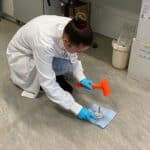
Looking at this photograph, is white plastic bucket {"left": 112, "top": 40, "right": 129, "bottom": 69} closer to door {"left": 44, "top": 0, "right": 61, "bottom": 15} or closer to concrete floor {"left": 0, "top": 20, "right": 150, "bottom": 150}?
concrete floor {"left": 0, "top": 20, "right": 150, "bottom": 150}

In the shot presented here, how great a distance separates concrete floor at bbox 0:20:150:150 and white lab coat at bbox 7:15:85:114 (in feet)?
0.39

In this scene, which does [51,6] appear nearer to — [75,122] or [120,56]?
[120,56]

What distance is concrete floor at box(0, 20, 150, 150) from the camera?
5.16 ft

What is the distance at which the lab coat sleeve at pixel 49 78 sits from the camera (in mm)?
1594

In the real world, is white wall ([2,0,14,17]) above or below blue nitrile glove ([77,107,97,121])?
above

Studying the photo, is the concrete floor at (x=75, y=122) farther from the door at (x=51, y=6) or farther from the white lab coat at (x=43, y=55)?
the door at (x=51, y=6)

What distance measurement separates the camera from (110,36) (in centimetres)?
286

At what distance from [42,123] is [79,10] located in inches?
52.5

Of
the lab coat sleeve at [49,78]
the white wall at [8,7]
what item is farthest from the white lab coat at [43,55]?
the white wall at [8,7]

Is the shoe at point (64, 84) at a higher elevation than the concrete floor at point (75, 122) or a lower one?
higher

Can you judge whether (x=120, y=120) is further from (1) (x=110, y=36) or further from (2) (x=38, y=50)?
(1) (x=110, y=36)

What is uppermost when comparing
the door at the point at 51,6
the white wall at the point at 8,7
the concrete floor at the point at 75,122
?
the door at the point at 51,6

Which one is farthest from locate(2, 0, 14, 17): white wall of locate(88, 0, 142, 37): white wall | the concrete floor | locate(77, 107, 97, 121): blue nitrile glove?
locate(77, 107, 97, 121): blue nitrile glove

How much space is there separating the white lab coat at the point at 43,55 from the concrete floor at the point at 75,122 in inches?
4.7
